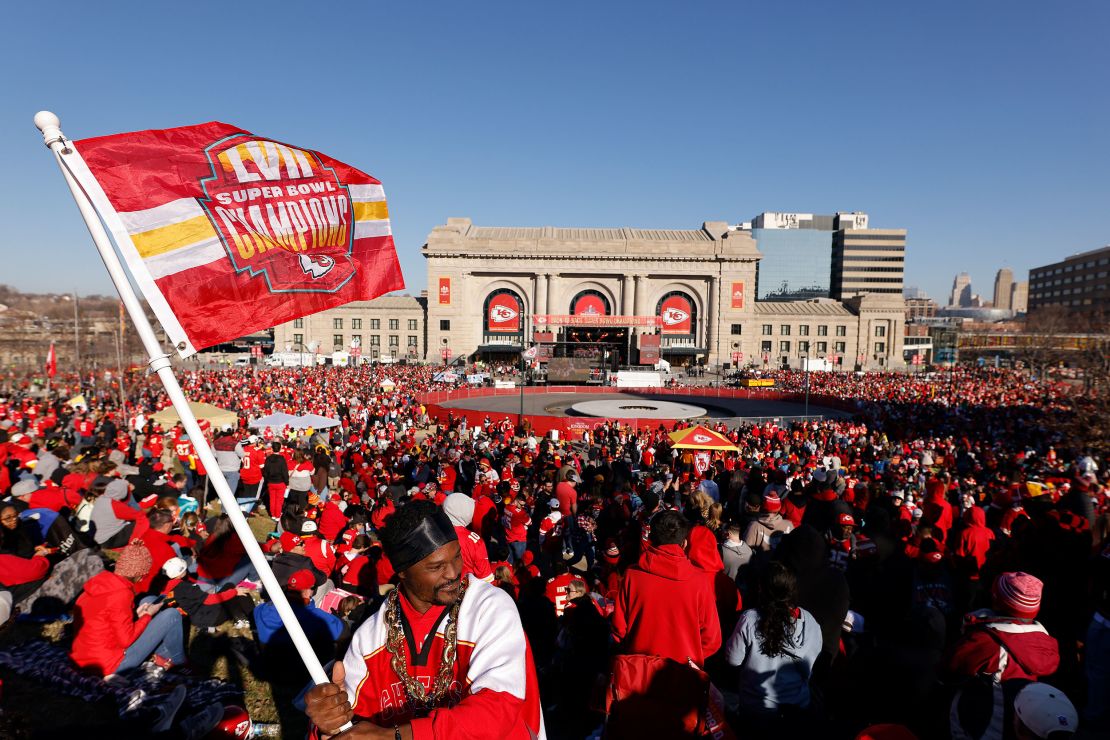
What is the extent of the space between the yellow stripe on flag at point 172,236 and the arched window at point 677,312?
236 ft

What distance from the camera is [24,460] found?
11.8 meters

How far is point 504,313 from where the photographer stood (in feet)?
241

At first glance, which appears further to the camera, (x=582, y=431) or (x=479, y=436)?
(x=582, y=431)

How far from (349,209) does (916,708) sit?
5716mm

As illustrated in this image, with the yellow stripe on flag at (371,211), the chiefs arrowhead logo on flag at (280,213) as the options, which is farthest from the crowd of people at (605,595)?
the yellow stripe on flag at (371,211)

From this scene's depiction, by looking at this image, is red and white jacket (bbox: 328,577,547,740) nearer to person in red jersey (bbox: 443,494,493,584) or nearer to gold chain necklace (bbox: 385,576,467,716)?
gold chain necklace (bbox: 385,576,467,716)

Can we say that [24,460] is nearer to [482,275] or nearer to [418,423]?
[418,423]

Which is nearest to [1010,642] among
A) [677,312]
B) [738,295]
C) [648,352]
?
[648,352]

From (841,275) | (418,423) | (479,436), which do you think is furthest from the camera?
(841,275)

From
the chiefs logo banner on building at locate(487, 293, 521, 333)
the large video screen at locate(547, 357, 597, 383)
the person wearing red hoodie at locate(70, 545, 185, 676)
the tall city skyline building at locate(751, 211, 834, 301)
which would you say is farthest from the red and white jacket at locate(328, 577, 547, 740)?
the tall city skyline building at locate(751, 211, 834, 301)

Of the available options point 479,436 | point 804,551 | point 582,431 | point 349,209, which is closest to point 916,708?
point 804,551

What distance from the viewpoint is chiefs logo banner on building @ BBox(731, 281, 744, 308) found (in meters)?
72.4

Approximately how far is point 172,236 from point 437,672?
304 centimetres

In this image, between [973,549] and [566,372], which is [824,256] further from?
[973,549]
